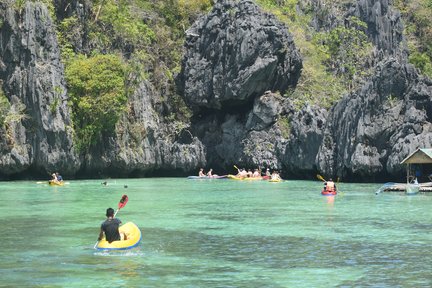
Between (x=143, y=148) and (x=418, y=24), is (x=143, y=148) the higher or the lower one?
the lower one

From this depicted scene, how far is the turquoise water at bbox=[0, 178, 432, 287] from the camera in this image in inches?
685

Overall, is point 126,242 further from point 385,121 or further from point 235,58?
point 235,58

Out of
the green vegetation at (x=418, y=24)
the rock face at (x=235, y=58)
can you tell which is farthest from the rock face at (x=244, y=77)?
the green vegetation at (x=418, y=24)

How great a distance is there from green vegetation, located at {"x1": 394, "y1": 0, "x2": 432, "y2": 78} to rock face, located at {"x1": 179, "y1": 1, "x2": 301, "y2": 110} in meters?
21.9

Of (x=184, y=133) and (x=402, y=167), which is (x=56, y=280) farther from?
(x=184, y=133)

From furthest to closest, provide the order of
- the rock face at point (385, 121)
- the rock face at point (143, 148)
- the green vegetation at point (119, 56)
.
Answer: the rock face at point (143, 148)
the green vegetation at point (119, 56)
the rock face at point (385, 121)

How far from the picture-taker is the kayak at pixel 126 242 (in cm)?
2083

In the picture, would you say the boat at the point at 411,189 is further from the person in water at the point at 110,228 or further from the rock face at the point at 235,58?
the person in water at the point at 110,228

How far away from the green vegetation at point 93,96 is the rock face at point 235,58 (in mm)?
8334

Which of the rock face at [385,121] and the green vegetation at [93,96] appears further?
the green vegetation at [93,96]

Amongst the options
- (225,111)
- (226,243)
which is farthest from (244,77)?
(226,243)

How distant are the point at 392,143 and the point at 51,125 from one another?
78.7 ft

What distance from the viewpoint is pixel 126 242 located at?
21.0m

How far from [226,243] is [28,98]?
127 feet
